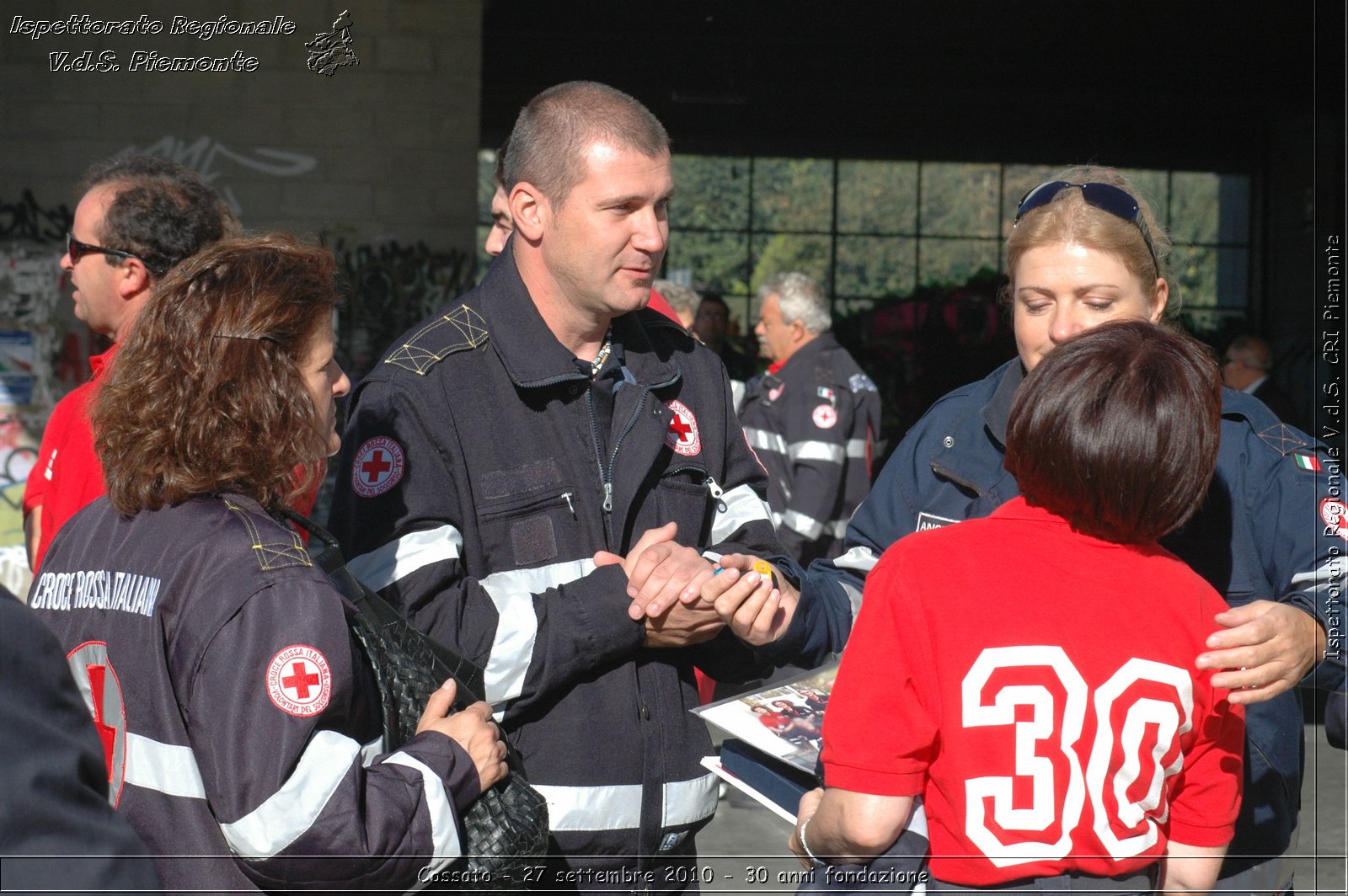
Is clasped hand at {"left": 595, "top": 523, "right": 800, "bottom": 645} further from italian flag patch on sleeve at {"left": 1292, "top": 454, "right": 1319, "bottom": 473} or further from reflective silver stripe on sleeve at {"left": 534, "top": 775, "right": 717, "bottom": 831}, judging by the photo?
italian flag patch on sleeve at {"left": 1292, "top": 454, "right": 1319, "bottom": 473}

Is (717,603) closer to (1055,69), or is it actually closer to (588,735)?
(588,735)

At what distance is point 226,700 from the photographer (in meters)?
1.71

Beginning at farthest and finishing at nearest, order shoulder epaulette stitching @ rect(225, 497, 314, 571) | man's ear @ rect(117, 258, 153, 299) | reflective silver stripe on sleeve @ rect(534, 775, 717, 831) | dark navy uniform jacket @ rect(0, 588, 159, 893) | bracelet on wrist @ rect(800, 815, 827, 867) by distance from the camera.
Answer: man's ear @ rect(117, 258, 153, 299) → reflective silver stripe on sleeve @ rect(534, 775, 717, 831) → bracelet on wrist @ rect(800, 815, 827, 867) → shoulder epaulette stitching @ rect(225, 497, 314, 571) → dark navy uniform jacket @ rect(0, 588, 159, 893)

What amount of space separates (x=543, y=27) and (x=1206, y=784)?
38.3 feet

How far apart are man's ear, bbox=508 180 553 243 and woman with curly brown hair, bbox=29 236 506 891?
0.67m

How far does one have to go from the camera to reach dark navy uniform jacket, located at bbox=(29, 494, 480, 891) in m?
1.71

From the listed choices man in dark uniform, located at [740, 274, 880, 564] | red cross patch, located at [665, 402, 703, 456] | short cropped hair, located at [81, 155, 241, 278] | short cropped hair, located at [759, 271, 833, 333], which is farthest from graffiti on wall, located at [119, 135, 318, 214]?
red cross patch, located at [665, 402, 703, 456]

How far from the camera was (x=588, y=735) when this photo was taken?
2338 millimetres

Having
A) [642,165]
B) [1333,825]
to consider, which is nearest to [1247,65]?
[1333,825]

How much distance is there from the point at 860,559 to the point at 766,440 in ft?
13.8

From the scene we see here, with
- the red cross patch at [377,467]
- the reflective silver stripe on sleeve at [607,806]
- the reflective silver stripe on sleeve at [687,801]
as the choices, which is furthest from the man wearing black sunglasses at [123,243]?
the reflective silver stripe on sleeve at [687,801]

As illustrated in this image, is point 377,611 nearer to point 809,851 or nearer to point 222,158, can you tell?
point 809,851

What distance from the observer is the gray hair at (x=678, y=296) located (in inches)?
259

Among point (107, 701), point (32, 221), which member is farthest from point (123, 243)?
point (32, 221)
